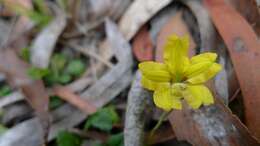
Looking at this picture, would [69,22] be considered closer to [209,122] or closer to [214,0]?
[214,0]

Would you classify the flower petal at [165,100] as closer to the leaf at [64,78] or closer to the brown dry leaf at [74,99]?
the brown dry leaf at [74,99]

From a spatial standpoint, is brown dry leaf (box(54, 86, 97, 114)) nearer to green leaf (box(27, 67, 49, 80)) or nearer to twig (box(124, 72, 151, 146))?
green leaf (box(27, 67, 49, 80))

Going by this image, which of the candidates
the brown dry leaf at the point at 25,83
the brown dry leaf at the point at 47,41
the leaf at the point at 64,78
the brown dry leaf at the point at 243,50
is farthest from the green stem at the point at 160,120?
the brown dry leaf at the point at 47,41

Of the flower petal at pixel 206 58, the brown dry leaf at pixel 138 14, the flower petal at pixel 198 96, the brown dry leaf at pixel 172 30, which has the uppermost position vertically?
the brown dry leaf at pixel 138 14

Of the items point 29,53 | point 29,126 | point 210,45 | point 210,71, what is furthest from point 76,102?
point 210,71

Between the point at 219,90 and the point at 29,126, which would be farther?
the point at 29,126

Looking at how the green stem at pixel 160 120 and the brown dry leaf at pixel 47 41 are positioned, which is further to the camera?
the brown dry leaf at pixel 47 41

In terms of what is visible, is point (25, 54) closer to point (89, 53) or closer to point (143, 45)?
point (89, 53)

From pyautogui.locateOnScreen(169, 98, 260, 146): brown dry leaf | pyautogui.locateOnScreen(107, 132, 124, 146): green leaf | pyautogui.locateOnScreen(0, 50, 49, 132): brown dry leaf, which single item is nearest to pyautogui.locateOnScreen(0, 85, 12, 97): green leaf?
pyautogui.locateOnScreen(0, 50, 49, 132): brown dry leaf
